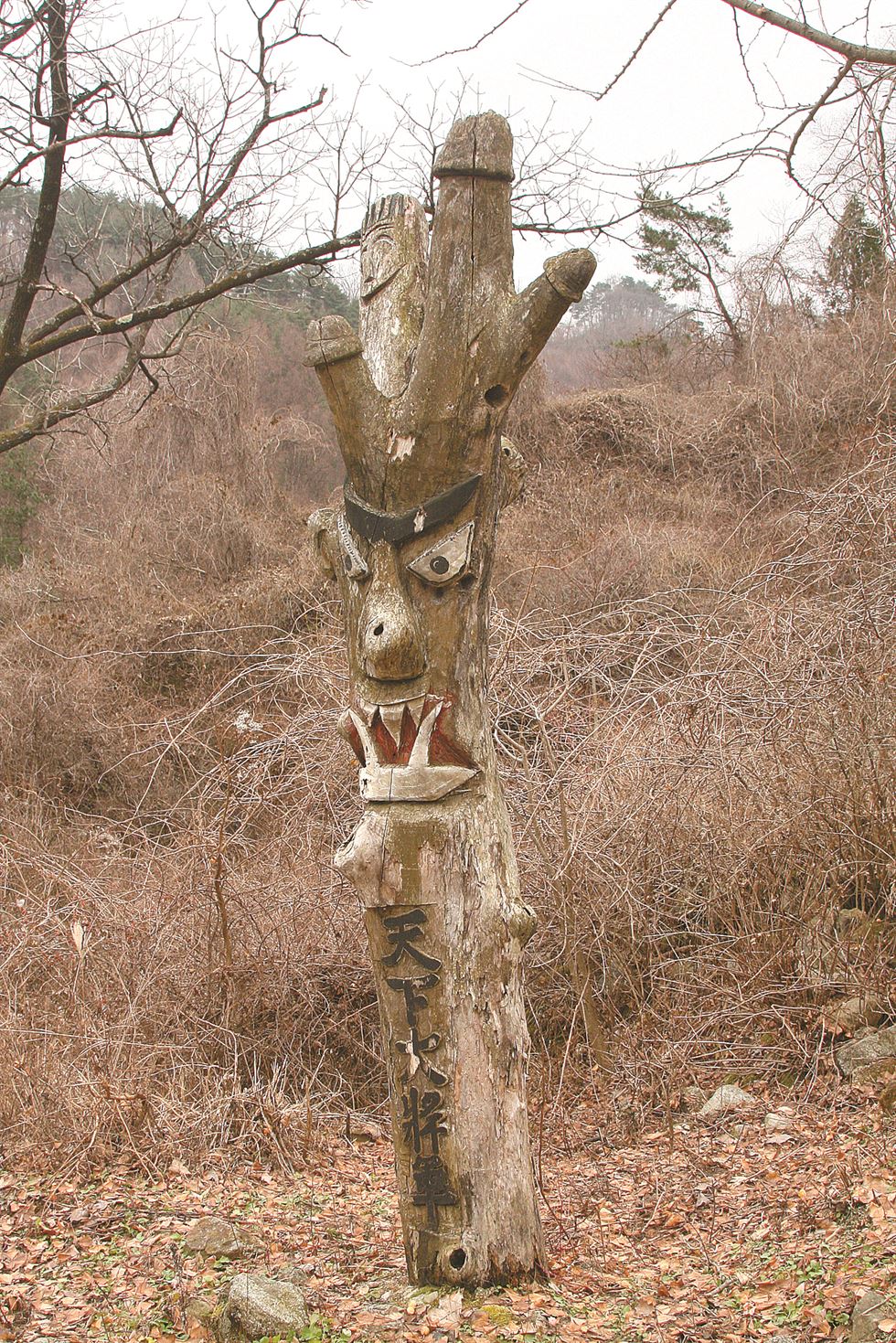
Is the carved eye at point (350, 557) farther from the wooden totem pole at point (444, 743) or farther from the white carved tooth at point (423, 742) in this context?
the white carved tooth at point (423, 742)

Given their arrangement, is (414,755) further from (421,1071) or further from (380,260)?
(380,260)

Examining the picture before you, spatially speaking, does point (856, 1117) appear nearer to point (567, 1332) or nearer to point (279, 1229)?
point (567, 1332)

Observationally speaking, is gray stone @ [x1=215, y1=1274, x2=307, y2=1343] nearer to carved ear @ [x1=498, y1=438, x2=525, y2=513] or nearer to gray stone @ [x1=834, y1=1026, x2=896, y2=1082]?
carved ear @ [x1=498, y1=438, x2=525, y2=513]

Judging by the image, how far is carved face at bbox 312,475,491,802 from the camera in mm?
3127

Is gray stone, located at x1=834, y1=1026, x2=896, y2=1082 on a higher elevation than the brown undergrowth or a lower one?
lower

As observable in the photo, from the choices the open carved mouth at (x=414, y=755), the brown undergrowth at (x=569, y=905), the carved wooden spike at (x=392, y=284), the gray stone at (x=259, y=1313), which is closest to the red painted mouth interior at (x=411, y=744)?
the open carved mouth at (x=414, y=755)

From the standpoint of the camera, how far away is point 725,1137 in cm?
471

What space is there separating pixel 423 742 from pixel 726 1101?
283cm

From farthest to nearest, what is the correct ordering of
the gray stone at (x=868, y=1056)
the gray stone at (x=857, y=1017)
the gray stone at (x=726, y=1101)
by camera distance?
the gray stone at (x=857, y=1017) → the gray stone at (x=726, y=1101) → the gray stone at (x=868, y=1056)

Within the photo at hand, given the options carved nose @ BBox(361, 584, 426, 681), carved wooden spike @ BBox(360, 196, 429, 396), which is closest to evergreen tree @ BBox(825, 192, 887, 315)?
carved wooden spike @ BBox(360, 196, 429, 396)

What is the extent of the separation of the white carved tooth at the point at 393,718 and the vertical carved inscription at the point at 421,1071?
0.50m

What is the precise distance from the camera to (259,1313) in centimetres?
333

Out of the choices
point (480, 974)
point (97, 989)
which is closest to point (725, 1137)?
point (480, 974)

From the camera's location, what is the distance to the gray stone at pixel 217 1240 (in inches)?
155
